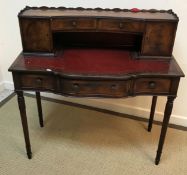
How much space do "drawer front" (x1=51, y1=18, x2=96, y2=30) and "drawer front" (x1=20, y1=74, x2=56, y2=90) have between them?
308mm

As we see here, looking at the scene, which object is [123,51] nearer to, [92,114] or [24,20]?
[24,20]

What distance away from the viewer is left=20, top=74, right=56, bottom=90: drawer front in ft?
4.26

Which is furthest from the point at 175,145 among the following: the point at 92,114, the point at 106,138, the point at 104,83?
the point at 104,83

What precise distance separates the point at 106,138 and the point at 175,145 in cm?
52

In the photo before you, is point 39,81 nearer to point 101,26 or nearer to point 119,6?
point 101,26

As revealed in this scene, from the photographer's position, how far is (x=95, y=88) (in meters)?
1.27

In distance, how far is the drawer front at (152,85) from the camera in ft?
4.16

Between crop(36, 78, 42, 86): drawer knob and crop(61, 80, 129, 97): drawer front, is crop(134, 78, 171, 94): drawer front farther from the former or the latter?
crop(36, 78, 42, 86): drawer knob

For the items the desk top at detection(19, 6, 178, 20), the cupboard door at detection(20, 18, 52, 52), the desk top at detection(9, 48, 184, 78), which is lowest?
the desk top at detection(9, 48, 184, 78)

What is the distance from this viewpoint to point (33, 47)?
1417 millimetres

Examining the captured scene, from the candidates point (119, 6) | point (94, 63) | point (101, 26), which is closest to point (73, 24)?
point (101, 26)

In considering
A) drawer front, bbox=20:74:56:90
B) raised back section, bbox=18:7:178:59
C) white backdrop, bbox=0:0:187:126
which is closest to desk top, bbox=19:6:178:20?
raised back section, bbox=18:7:178:59

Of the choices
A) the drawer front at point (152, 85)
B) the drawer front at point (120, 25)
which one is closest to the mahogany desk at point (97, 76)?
the drawer front at point (152, 85)

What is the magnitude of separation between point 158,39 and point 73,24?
0.50 metres
